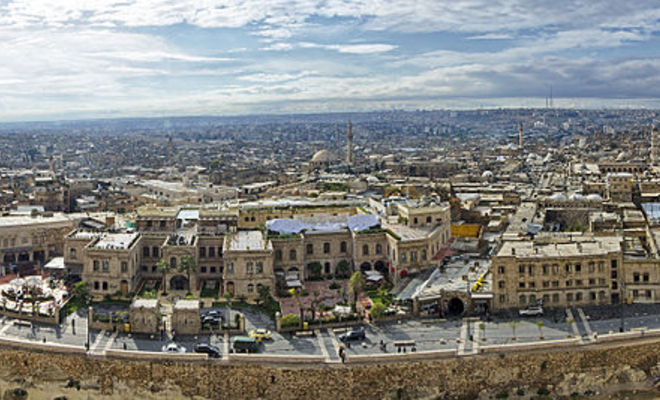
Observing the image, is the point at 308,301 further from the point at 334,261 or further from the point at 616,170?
the point at 616,170

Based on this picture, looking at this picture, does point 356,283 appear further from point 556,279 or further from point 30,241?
point 30,241

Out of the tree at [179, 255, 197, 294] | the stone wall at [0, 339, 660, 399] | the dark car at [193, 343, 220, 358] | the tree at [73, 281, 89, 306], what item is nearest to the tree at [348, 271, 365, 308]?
the stone wall at [0, 339, 660, 399]

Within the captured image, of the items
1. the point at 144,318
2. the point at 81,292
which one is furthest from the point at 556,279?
the point at 81,292

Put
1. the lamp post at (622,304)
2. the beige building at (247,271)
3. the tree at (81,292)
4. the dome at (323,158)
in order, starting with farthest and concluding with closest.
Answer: the dome at (323,158), the beige building at (247,271), the tree at (81,292), the lamp post at (622,304)

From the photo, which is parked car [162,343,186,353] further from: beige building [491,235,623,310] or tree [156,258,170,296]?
beige building [491,235,623,310]

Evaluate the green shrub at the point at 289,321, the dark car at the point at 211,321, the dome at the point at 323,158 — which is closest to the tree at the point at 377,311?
the green shrub at the point at 289,321

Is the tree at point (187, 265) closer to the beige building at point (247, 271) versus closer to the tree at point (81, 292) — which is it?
the beige building at point (247, 271)
